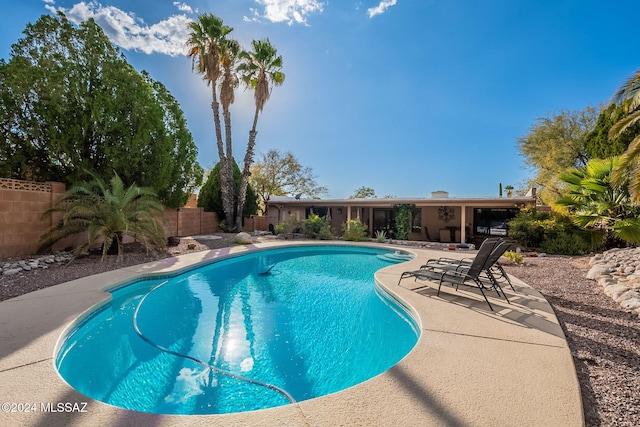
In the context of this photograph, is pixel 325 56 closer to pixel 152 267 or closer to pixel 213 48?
pixel 213 48

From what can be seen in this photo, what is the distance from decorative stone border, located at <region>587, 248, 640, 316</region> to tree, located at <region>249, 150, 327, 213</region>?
2644cm

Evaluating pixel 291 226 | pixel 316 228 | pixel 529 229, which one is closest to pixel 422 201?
pixel 529 229

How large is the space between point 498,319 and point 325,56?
42.4 feet

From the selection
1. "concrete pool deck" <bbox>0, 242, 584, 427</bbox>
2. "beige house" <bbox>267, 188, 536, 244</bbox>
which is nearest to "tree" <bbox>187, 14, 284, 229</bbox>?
"beige house" <bbox>267, 188, 536, 244</bbox>

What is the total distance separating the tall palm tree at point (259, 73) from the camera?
60.5 ft

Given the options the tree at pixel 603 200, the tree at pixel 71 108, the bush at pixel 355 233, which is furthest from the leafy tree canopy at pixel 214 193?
the tree at pixel 603 200

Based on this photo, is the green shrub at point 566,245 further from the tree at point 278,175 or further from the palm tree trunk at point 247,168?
the tree at point 278,175

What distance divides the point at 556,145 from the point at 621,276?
21631mm

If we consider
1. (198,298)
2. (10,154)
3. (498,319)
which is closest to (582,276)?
(498,319)

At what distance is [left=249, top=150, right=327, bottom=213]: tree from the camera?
3120cm

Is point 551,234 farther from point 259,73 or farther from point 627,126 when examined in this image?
point 259,73

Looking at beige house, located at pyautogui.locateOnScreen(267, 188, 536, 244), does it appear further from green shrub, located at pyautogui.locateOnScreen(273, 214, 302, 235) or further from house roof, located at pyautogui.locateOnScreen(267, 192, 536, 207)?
green shrub, located at pyautogui.locateOnScreen(273, 214, 302, 235)

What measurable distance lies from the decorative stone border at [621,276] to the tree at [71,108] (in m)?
15.1

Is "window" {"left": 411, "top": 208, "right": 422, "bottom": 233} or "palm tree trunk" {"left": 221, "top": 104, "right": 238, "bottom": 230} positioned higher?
"palm tree trunk" {"left": 221, "top": 104, "right": 238, "bottom": 230}
